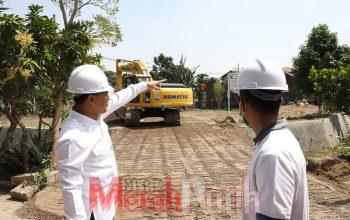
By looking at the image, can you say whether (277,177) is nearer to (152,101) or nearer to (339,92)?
(339,92)

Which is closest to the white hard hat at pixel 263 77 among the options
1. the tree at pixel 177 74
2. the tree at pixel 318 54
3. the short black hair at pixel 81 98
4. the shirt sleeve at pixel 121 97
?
the short black hair at pixel 81 98

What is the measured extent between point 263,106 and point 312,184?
254 inches

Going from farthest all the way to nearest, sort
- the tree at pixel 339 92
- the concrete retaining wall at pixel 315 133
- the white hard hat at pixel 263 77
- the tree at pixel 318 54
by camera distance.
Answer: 1. the tree at pixel 318 54
2. the concrete retaining wall at pixel 315 133
3. the tree at pixel 339 92
4. the white hard hat at pixel 263 77

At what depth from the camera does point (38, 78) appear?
28.2 feet


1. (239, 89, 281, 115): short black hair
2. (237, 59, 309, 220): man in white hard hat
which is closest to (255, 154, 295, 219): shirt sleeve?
(237, 59, 309, 220): man in white hard hat

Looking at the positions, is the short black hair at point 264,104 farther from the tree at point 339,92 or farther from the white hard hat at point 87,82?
the tree at point 339,92

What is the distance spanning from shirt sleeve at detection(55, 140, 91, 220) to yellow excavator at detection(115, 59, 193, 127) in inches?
547

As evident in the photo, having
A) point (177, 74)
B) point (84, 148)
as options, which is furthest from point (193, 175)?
point (177, 74)

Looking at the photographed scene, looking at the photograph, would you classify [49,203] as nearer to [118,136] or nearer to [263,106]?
[263,106]

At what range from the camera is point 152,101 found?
1670 cm

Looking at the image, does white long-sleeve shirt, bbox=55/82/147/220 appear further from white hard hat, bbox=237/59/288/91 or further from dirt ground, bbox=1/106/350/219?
dirt ground, bbox=1/106/350/219

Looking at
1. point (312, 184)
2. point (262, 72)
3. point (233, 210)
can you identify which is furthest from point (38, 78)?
point (262, 72)

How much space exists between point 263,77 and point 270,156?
1.24ft

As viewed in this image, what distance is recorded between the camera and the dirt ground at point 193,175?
607 cm
